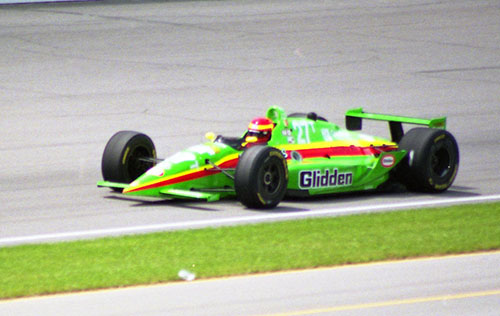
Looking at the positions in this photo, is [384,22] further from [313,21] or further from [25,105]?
[25,105]

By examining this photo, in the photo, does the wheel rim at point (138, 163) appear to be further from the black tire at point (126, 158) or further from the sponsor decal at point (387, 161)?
the sponsor decal at point (387, 161)

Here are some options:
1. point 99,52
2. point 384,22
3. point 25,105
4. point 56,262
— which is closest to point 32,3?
point 99,52

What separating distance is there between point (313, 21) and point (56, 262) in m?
22.5

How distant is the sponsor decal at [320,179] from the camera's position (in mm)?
13711

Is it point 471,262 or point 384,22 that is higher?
point 384,22

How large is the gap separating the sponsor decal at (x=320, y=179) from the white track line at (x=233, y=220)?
460 millimetres

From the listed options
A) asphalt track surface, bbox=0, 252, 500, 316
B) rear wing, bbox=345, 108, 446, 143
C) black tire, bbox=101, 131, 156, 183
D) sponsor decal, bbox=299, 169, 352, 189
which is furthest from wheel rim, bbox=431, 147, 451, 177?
asphalt track surface, bbox=0, 252, 500, 316

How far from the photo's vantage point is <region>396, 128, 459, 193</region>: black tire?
14102 millimetres

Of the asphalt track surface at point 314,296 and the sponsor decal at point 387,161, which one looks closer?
the asphalt track surface at point 314,296

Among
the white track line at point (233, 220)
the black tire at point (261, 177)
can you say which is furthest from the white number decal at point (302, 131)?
the white track line at point (233, 220)

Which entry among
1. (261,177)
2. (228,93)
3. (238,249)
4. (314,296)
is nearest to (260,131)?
(261,177)

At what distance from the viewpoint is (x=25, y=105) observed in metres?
21.5

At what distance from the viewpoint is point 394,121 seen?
1507cm

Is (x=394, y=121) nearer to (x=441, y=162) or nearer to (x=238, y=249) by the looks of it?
(x=441, y=162)
